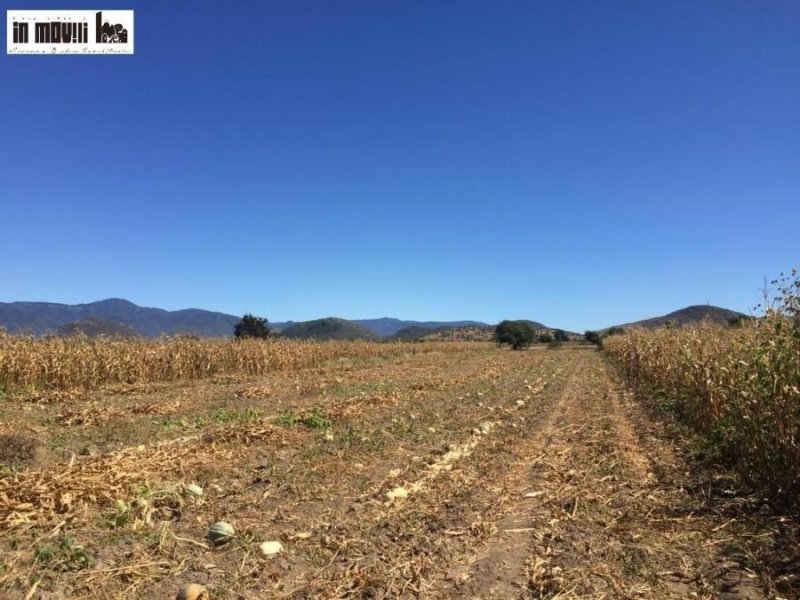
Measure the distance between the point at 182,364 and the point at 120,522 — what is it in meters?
17.2

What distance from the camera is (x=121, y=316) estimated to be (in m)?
125

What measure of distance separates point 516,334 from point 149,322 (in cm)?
10658

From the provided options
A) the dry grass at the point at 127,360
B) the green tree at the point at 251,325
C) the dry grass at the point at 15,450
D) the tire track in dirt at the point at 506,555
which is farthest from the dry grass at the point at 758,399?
the green tree at the point at 251,325

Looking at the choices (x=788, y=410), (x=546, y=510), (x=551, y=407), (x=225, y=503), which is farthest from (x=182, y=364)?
(x=788, y=410)

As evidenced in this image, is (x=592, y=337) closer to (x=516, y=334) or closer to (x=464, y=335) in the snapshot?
(x=516, y=334)

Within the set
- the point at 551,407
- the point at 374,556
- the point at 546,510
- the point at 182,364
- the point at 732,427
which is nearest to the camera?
the point at 374,556

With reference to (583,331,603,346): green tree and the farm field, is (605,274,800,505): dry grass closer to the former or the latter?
the farm field

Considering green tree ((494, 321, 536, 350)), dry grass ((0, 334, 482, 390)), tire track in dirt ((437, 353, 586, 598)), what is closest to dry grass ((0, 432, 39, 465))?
tire track in dirt ((437, 353, 586, 598))

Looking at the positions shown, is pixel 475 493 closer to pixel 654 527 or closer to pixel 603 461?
pixel 654 527

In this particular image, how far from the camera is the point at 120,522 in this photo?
4383mm

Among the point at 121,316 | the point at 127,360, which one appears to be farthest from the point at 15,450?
the point at 121,316

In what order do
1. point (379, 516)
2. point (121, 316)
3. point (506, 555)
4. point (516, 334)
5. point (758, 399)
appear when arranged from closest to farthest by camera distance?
1. point (506, 555)
2. point (379, 516)
3. point (758, 399)
4. point (516, 334)
5. point (121, 316)

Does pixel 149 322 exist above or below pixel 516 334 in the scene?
above

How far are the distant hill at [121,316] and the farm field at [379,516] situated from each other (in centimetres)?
1332
